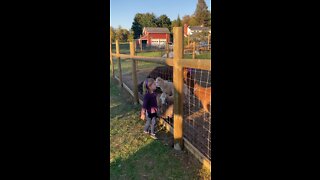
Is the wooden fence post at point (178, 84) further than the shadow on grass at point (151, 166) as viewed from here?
Yes

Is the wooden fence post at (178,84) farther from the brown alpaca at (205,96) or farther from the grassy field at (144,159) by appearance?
the brown alpaca at (205,96)

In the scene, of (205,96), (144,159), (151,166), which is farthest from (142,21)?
(151,166)

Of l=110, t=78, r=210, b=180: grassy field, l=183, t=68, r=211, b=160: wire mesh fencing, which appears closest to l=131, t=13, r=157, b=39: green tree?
l=183, t=68, r=211, b=160: wire mesh fencing

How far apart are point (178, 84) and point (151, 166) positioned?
3.92 feet

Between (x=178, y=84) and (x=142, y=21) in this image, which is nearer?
(x=178, y=84)

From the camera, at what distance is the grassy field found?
2.96 meters

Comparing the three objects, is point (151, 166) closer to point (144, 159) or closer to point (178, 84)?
point (144, 159)

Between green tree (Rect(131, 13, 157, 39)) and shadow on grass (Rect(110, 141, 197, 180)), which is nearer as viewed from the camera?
shadow on grass (Rect(110, 141, 197, 180))

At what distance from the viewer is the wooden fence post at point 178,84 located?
11.0ft

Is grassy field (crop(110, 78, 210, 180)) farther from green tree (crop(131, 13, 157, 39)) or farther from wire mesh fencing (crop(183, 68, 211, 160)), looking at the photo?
green tree (crop(131, 13, 157, 39))

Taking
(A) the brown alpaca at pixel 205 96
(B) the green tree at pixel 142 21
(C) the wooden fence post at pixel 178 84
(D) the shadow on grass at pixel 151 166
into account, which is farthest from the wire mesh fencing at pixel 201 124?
(B) the green tree at pixel 142 21

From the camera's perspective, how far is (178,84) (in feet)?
11.5
